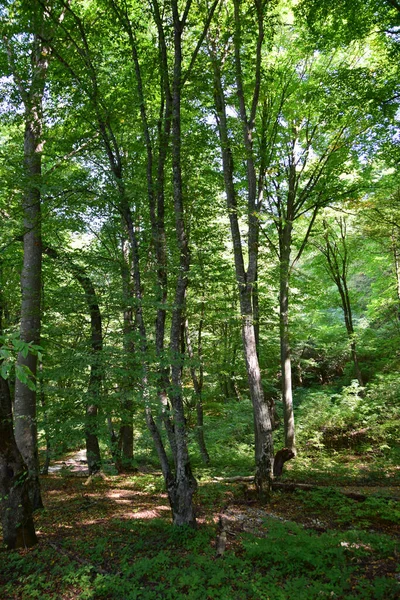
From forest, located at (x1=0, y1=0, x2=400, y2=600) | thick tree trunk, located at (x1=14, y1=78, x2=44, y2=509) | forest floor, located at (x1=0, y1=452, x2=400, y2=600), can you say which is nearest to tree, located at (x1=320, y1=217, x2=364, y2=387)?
forest, located at (x1=0, y1=0, x2=400, y2=600)

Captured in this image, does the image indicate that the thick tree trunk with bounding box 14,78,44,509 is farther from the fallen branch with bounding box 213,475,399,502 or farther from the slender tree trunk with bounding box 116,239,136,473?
the fallen branch with bounding box 213,475,399,502

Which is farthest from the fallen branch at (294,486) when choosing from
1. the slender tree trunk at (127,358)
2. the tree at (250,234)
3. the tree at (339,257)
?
the tree at (339,257)

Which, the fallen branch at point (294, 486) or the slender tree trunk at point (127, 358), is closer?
the slender tree trunk at point (127, 358)

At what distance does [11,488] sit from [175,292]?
450cm

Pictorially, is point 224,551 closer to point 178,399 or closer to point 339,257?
point 178,399

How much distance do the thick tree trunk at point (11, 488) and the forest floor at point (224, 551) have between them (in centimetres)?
29

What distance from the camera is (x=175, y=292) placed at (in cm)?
755

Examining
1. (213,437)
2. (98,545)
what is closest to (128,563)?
(98,545)

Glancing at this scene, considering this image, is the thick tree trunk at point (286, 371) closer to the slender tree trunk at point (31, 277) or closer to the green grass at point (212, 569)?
the green grass at point (212, 569)

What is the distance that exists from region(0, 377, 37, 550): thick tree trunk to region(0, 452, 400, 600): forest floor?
29cm

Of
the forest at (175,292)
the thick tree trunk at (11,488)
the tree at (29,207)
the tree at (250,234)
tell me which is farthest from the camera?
the tree at (250,234)

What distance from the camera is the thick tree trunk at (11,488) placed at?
490cm

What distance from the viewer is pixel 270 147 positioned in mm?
10156

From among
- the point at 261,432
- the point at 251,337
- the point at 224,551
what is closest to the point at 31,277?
the point at 251,337
